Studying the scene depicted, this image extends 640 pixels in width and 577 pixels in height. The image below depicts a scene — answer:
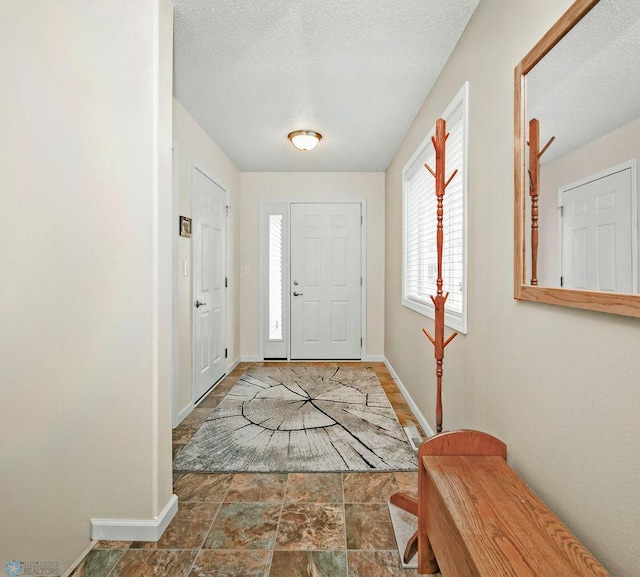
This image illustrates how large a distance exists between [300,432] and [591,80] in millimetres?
2473

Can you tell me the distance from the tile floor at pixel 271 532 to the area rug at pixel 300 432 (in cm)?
11

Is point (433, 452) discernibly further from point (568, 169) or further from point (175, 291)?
point (175, 291)

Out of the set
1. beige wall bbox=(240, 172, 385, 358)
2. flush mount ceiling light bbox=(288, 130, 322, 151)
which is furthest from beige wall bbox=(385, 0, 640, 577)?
beige wall bbox=(240, 172, 385, 358)

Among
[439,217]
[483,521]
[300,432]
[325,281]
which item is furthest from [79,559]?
[325,281]

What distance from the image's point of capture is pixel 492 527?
3.44 feet

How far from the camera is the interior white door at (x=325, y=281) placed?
4977mm

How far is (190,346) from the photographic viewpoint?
321 cm

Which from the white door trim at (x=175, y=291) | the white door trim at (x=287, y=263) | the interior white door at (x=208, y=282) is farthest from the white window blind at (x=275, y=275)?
the white door trim at (x=175, y=291)

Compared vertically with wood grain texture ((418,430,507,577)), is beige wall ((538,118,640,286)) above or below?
above

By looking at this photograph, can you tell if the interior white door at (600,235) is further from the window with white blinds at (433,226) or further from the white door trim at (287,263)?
the white door trim at (287,263)

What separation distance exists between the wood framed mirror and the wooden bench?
1.97 feet

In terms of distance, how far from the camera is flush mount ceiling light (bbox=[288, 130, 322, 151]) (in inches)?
138

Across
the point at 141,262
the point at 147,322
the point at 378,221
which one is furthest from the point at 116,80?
the point at 378,221

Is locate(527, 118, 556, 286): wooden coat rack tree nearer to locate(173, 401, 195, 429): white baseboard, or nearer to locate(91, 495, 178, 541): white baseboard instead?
locate(91, 495, 178, 541): white baseboard
